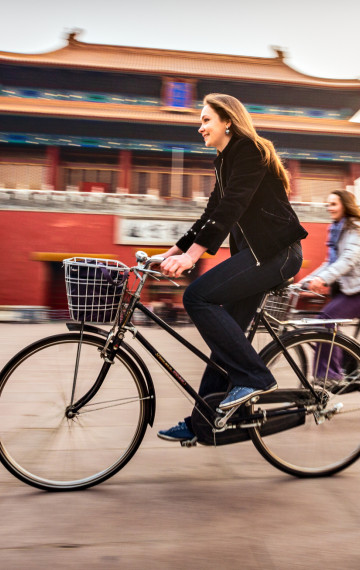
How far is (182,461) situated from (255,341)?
0.77 meters

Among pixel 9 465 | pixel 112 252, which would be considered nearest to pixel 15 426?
pixel 9 465

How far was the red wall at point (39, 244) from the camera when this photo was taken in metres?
12.8

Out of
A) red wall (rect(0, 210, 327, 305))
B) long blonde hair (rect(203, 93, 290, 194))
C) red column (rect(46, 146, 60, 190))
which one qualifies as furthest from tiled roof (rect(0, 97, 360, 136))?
long blonde hair (rect(203, 93, 290, 194))

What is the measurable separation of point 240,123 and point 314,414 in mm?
1249

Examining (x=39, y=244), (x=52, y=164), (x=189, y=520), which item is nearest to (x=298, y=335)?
A: (x=189, y=520)

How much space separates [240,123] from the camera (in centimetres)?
201

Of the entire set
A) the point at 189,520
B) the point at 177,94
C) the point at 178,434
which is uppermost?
the point at 177,94

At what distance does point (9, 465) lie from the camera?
79.0 inches

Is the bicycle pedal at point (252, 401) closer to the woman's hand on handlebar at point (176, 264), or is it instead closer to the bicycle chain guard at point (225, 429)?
the bicycle chain guard at point (225, 429)

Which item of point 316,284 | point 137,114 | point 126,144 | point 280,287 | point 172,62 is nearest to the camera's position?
point 280,287

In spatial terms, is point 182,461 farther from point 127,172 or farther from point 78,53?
point 78,53

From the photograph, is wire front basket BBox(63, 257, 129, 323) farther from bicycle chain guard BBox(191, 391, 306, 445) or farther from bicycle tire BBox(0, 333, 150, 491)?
bicycle chain guard BBox(191, 391, 306, 445)

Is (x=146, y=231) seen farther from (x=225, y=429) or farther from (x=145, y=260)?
(x=225, y=429)

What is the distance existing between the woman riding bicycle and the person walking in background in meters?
0.84
